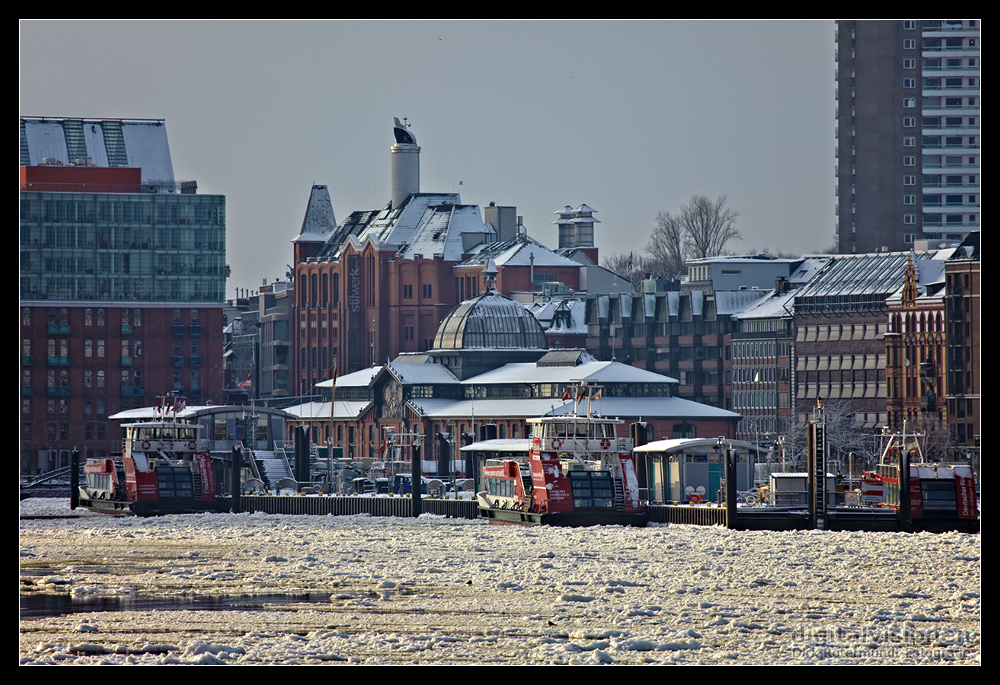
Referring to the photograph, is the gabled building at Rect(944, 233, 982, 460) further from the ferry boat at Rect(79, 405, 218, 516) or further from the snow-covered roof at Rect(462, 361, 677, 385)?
the ferry boat at Rect(79, 405, 218, 516)

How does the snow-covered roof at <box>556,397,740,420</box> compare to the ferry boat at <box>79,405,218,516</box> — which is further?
the snow-covered roof at <box>556,397,740,420</box>

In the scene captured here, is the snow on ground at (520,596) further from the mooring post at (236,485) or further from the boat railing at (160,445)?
the boat railing at (160,445)

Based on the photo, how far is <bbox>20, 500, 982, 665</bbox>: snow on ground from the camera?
51.2 metres

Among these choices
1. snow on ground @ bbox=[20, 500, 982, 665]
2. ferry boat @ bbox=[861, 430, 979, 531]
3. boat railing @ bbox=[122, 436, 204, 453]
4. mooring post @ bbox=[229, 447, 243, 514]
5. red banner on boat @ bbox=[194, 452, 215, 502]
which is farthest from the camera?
boat railing @ bbox=[122, 436, 204, 453]

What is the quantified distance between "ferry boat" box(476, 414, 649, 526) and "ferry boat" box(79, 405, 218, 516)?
94.1ft

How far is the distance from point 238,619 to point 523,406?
5519 inches

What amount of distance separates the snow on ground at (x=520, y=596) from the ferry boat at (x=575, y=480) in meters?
2.86

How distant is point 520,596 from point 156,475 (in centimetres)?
7204

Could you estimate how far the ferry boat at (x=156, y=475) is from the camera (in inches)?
5261

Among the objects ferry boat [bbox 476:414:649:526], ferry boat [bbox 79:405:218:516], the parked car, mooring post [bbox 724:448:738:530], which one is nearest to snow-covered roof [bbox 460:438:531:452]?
the parked car

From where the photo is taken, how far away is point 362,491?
511ft

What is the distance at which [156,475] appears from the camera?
442 feet

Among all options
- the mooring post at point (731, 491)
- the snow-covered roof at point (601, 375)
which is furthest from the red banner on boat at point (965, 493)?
the snow-covered roof at point (601, 375)
